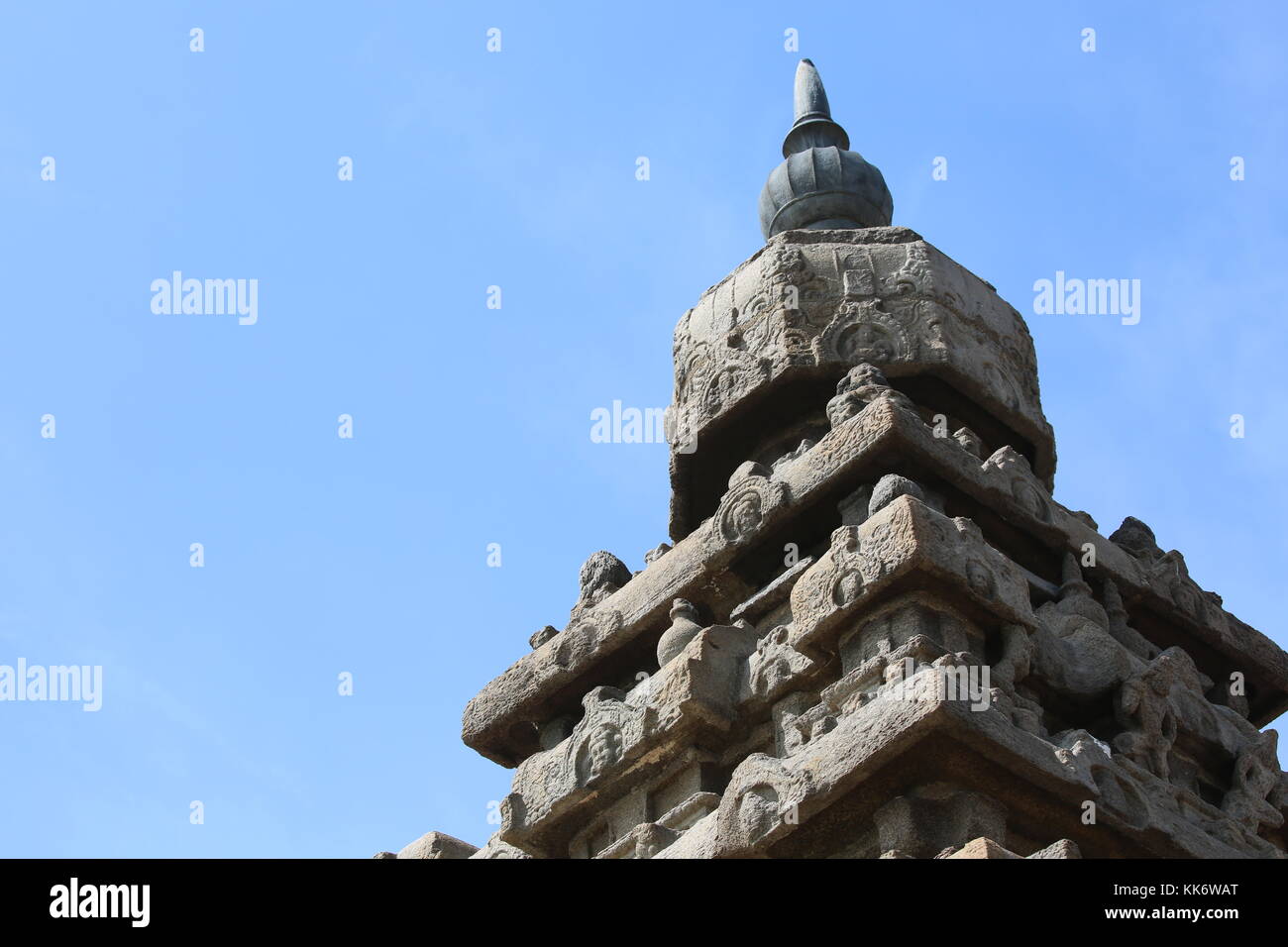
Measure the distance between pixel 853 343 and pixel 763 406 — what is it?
0.59m

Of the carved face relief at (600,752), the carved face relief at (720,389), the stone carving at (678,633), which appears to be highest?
the carved face relief at (720,389)

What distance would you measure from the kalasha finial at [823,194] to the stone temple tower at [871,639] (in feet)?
0.08

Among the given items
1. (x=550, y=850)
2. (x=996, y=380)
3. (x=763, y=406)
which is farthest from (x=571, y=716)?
(x=996, y=380)

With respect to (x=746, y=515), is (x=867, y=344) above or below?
above

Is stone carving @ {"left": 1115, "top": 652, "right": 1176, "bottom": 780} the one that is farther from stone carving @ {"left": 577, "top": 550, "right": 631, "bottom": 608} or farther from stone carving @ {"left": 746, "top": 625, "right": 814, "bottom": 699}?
stone carving @ {"left": 577, "top": 550, "right": 631, "bottom": 608}

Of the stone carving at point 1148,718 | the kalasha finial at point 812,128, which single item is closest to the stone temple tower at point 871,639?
the stone carving at point 1148,718

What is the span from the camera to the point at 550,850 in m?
11.0

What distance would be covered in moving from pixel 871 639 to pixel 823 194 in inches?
177

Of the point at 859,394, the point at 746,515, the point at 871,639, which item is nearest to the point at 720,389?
the point at 859,394

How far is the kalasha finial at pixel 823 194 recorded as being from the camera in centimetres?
1367

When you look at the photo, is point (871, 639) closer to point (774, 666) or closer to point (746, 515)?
point (774, 666)

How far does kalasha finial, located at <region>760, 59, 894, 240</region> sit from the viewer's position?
13672 millimetres

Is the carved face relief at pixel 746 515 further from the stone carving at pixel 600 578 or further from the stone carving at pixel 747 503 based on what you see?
the stone carving at pixel 600 578

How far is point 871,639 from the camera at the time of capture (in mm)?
9914
